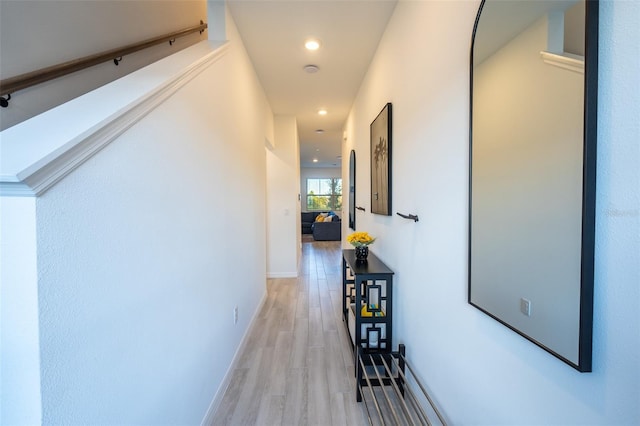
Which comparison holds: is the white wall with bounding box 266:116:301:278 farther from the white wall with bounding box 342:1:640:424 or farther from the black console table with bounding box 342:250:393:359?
the black console table with bounding box 342:250:393:359

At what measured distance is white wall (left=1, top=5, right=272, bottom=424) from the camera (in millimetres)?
580

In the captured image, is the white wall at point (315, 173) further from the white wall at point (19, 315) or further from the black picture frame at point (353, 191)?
the white wall at point (19, 315)

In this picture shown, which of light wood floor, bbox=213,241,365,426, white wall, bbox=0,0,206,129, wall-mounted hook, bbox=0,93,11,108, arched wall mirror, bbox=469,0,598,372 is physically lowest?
light wood floor, bbox=213,241,365,426

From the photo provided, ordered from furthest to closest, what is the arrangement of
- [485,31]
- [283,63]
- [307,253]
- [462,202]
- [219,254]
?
[307,253] → [283,63] → [219,254] → [462,202] → [485,31]

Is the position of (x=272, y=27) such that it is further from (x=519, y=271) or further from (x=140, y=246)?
(x=519, y=271)

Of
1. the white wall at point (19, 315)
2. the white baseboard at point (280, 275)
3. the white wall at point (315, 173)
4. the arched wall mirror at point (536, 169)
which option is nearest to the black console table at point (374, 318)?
the arched wall mirror at point (536, 169)

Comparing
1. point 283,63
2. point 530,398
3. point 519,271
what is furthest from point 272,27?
point 530,398

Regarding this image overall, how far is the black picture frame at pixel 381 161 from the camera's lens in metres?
1.95

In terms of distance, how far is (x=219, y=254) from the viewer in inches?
66.4

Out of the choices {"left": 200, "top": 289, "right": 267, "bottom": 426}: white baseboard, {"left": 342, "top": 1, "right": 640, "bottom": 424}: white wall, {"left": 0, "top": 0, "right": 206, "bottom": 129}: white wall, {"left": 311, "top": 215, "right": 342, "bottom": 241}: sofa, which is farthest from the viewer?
{"left": 311, "top": 215, "right": 342, "bottom": 241}: sofa

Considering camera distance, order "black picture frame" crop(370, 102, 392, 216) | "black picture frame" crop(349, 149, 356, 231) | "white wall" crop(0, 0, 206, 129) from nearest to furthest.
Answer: "white wall" crop(0, 0, 206, 129), "black picture frame" crop(370, 102, 392, 216), "black picture frame" crop(349, 149, 356, 231)

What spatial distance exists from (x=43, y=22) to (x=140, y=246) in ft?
4.48

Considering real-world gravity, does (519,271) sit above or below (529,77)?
below

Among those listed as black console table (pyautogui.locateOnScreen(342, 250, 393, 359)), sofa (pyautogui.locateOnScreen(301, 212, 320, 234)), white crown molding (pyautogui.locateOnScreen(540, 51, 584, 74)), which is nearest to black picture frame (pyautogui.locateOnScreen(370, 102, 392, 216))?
black console table (pyautogui.locateOnScreen(342, 250, 393, 359))
